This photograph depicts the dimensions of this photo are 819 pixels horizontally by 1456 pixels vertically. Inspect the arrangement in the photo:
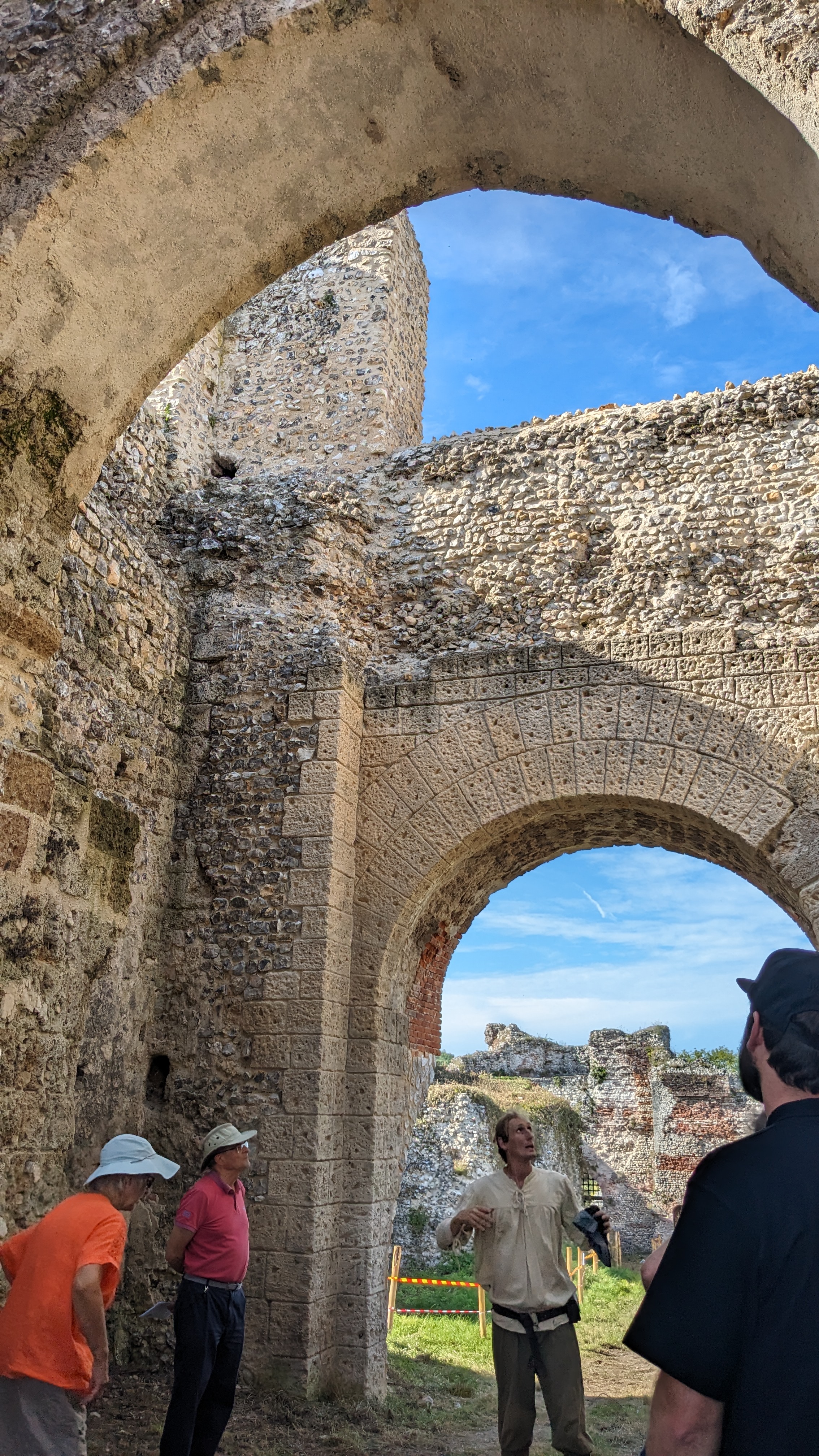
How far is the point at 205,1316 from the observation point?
4055 mm

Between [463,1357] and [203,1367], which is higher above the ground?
[203,1367]

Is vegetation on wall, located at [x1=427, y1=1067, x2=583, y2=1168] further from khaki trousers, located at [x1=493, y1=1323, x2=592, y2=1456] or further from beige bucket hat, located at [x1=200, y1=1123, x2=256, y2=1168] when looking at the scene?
beige bucket hat, located at [x1=200, y1=1123, x2=256, y2=1168]

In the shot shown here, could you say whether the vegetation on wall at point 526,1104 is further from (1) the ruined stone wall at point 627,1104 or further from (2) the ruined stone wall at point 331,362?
(2) the ruined stone wall at point 331,362

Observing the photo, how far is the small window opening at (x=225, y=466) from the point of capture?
34.9 ft

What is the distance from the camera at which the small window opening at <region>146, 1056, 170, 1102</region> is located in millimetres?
5918

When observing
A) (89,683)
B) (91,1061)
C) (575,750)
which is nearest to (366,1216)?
(91,1061)

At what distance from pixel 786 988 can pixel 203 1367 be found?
343 cm

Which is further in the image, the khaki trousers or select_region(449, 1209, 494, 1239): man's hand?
select_region(449, 1209, 494, 1239): man's hand

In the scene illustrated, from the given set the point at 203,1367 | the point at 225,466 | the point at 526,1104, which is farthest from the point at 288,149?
the point at 526,1104

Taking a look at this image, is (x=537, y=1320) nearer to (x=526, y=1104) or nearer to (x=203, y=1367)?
(x=203, y=1367)

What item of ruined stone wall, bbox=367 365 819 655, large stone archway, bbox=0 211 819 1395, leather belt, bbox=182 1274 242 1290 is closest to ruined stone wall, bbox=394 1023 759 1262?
large stone archway, bbox=0 211 819 1395

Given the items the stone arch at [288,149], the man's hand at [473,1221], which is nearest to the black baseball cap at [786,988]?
the stone arch at [288,149]

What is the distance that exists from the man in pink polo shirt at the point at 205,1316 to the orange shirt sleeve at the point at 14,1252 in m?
1.33

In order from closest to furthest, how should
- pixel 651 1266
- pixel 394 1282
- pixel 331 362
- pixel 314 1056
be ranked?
1. pixel 651 1266
2. pixel 314 1056
3. pixel 394 1282
4. pixel 331 362
